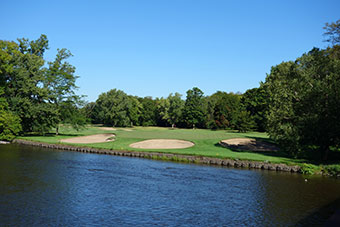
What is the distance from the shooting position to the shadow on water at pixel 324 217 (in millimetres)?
13798

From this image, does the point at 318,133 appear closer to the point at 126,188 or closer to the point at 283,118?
the point at 283,118

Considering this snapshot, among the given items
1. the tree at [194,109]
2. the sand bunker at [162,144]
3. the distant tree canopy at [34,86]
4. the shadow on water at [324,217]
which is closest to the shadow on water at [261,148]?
the sand bunker at [162,144]

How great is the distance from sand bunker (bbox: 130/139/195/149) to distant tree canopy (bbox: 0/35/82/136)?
1804cm

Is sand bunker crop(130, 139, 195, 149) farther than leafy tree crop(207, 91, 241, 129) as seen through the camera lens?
No

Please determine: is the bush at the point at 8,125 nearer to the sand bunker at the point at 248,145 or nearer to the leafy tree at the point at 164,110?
the sand bunker at the point at 248,145

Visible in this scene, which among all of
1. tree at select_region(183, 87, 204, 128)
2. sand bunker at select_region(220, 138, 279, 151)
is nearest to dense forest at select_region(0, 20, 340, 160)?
tree at select_region(183, 87, 204, 128)

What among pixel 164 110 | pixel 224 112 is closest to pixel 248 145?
pixel 224 112

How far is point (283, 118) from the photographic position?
35.3m

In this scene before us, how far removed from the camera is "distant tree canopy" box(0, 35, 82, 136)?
50188mm

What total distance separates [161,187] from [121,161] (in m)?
12.5

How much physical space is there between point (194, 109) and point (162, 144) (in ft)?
183

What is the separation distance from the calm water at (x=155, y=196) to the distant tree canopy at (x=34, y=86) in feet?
79.8

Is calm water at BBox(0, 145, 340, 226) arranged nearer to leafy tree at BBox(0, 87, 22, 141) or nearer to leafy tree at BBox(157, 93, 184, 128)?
leafy tree at BBox(0, 87, 22, 141)

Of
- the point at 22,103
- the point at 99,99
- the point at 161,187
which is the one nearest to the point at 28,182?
the point at 161,187
